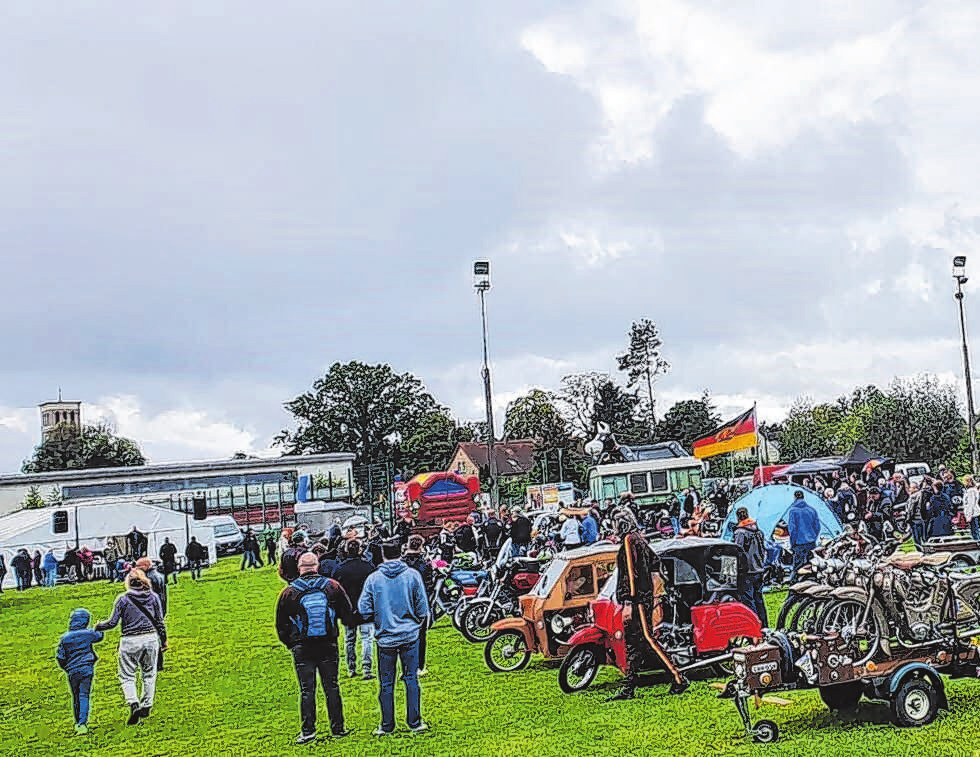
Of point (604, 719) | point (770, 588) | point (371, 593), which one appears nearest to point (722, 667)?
point (604, 719)

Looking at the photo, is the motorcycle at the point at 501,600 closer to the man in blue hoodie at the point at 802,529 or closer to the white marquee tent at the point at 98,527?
the man in blue hoodie at the point at 802,529

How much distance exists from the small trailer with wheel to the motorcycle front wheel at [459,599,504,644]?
6.32 m

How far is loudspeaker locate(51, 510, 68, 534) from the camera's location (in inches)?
1304

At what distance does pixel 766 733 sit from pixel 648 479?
30447 millimetres

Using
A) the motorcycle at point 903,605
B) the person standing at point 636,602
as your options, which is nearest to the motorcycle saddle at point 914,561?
the motorcycle at point 903,605

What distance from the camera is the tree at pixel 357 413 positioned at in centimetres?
9131

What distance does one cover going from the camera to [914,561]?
9.11 meters

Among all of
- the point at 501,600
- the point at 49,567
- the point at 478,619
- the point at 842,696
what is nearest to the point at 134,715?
the point at 478,619

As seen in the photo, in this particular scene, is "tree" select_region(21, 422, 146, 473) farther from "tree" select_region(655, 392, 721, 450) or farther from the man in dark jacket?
the man in dark jacket

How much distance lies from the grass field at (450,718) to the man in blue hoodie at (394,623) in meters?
0.29

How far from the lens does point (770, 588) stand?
57.5 ft

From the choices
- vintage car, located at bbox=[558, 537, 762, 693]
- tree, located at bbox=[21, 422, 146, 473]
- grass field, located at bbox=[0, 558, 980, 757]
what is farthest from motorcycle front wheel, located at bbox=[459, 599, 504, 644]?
tree, located at bbox=[21, 422, 146, 473]

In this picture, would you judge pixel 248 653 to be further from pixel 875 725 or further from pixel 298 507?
pixel 298 507

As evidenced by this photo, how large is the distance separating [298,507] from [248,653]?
91.7ft
